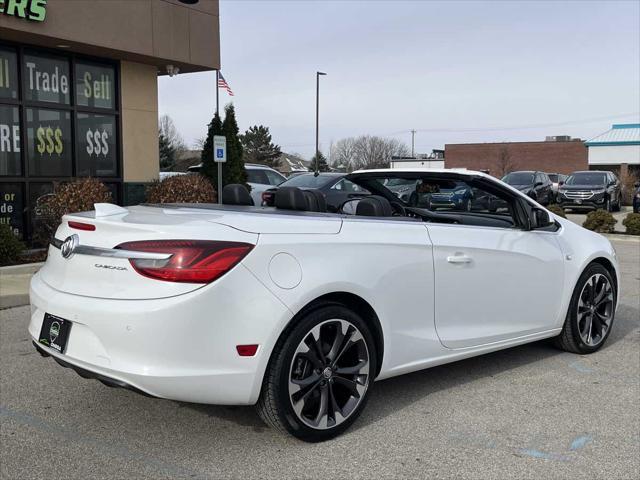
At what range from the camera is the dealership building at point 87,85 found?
11375 mm

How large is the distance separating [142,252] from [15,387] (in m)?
A: 2.03

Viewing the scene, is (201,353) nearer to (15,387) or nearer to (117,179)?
(15,387)

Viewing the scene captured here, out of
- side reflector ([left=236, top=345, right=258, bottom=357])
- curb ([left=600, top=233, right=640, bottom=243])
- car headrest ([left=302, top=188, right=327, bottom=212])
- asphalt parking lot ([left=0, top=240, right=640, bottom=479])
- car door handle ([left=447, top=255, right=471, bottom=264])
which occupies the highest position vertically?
car headrest ([left=302, top=188, right=327, bottom=212])

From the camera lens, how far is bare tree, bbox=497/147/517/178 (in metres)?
64.9

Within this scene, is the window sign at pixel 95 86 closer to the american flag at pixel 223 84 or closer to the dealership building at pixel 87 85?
the dealership building at pixel 87 85

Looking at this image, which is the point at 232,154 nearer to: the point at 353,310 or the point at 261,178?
the point at 261,178

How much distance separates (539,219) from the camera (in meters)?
4.88

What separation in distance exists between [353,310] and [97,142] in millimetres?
10826

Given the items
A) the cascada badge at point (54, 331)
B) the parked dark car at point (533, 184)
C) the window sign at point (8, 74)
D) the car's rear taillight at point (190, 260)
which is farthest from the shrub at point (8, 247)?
the parked dark car at point (533, 184)

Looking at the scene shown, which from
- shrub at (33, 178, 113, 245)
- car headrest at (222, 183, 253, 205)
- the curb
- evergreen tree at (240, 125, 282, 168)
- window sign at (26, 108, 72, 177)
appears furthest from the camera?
evergreen tree at (240, 125, 282, 168)

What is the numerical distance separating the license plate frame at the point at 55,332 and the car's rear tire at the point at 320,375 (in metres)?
1.07

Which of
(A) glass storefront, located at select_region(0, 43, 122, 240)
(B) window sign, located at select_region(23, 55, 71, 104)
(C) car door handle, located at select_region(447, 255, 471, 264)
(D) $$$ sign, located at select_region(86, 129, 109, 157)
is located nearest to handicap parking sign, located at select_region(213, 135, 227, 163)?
(A) glass storefront, located at select_region(0, 43, 122, 240)

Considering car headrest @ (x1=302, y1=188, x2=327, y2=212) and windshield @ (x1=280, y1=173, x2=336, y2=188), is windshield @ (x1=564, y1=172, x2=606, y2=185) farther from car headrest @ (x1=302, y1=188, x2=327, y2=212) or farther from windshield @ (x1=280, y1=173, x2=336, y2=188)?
car headrest @ (x1=302, y1=188, x2=327, y2=212)

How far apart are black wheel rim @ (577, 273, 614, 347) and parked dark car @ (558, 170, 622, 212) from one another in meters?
20.0
